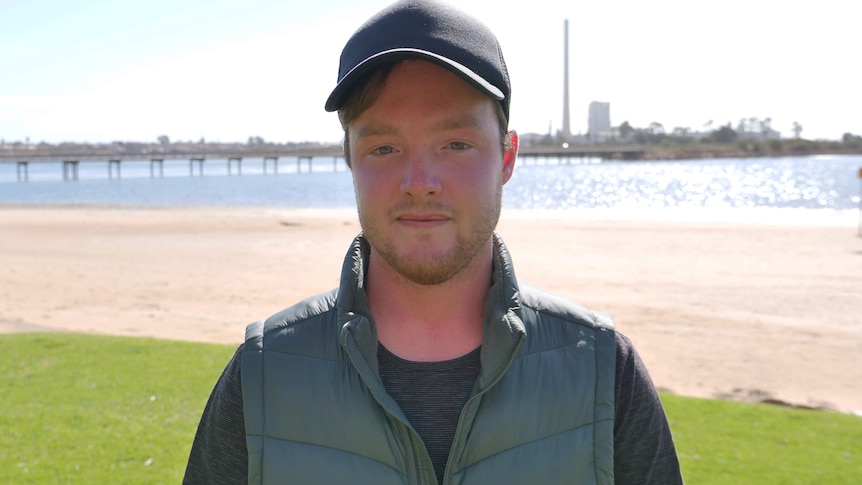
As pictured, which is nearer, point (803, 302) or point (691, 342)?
point (691, 342)

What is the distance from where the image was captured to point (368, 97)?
1.79 metres

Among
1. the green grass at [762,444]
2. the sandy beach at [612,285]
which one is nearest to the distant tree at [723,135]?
the sandy beach at [612,285]

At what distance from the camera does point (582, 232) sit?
29.1 metres

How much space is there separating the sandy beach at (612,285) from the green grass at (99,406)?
9.84ft

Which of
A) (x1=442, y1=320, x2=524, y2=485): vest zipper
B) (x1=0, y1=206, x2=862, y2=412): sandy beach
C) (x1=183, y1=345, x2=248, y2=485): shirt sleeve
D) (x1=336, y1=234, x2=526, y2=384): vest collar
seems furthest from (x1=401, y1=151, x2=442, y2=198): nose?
(x1=0, y1=206, x2=862, y2=412): sandy beach

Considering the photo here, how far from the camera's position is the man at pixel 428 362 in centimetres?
171

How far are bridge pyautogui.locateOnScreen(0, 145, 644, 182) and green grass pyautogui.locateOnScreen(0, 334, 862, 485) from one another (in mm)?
58137

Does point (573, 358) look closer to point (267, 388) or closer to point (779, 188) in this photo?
Result: point (267, 388)

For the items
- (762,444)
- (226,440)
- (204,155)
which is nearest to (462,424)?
(226,440)

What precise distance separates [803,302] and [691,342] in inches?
194

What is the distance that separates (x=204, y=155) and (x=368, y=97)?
112 meters

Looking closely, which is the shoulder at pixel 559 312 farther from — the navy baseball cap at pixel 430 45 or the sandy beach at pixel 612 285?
the sandy beach at pixel 612 285

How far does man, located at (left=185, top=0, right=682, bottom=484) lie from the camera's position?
1.71 metres

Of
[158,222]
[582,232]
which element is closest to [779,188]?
[582,232]
